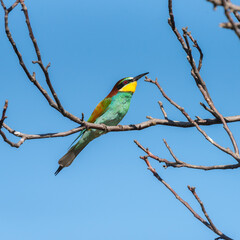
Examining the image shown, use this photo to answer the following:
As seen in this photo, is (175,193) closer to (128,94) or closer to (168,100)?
(168,100)

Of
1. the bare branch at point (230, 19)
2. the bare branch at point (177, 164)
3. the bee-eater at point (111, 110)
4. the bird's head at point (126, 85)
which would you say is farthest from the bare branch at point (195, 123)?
the bird's head at point (126, 85)

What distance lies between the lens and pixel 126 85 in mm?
5578

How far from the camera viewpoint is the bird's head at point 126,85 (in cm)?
555

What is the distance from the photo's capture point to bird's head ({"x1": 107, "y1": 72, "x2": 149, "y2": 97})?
555 centimetres

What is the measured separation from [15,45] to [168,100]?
1099 mm

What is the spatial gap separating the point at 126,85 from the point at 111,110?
0.48 metres

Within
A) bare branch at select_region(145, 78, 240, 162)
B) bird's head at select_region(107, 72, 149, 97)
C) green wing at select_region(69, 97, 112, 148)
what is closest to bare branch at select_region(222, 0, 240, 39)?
bare branch at select_region(145, 78, 240, 162)

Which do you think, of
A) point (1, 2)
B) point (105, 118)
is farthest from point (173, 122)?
point (105, 118)

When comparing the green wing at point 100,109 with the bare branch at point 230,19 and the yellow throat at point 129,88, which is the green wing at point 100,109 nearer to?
the yellow throat at point 129,88

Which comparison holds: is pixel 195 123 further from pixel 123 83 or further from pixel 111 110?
pixel 123 83

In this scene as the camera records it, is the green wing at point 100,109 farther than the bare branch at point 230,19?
Yes

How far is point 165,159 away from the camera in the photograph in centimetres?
271

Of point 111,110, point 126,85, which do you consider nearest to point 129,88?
point 126,85

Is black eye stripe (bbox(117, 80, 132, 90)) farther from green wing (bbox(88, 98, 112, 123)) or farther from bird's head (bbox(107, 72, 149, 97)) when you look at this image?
green wing (bbox(88, 98, 112, 123))
